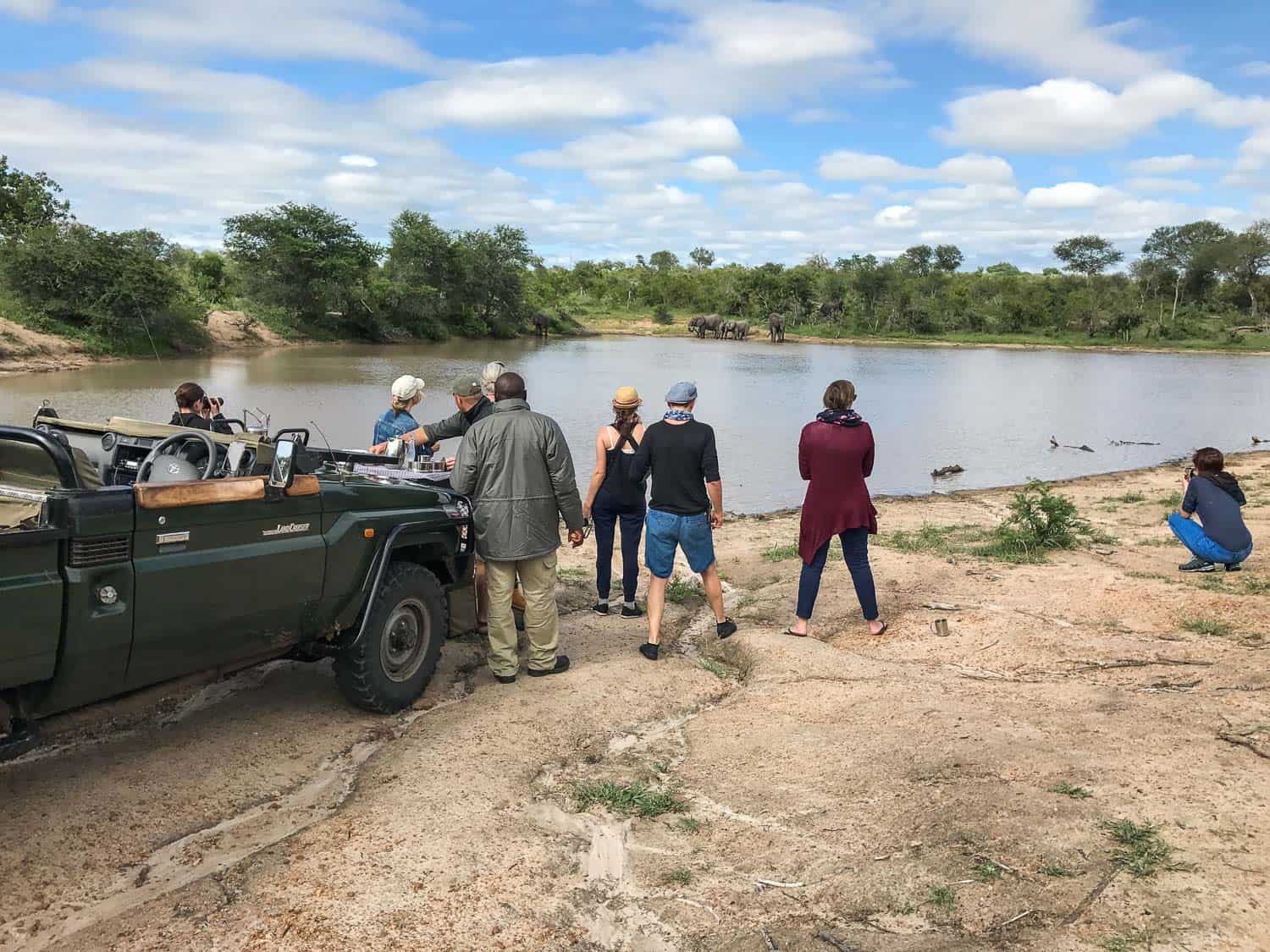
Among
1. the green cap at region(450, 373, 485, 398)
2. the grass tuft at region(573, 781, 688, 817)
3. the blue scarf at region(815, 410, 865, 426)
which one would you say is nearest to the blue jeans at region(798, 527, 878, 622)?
the blue scarf at region(815, 410, 865, 426)

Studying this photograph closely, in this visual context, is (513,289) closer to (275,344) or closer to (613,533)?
(275,344)

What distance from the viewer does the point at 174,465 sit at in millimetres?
4520

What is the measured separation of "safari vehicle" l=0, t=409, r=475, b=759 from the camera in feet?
11.6

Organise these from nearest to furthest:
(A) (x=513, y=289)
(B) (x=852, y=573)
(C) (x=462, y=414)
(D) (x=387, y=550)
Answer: (D) (x=387, y=550) → (C) (x=462, y=414) → (B) (x=852, y=573) → (A) (x=513, y=289)

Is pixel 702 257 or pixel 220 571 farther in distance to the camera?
pixel 702 257

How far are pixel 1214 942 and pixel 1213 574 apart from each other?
6.06 meters

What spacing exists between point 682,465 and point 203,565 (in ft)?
10.2

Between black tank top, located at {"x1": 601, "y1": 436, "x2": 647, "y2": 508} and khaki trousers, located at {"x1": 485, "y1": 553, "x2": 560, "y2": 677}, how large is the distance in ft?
4.33

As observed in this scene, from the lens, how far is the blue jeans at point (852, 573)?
22.3 ft

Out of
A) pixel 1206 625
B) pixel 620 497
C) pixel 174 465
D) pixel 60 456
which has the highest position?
pixel 60 456

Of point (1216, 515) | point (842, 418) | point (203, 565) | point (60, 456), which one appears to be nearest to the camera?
point (60, 456)

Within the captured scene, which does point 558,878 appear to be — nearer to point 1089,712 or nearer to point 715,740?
point 715,740

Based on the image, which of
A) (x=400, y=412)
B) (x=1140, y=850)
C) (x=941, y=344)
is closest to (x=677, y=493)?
(x=400, y=412)

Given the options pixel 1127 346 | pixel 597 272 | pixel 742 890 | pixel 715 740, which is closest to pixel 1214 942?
pixel 742 890
